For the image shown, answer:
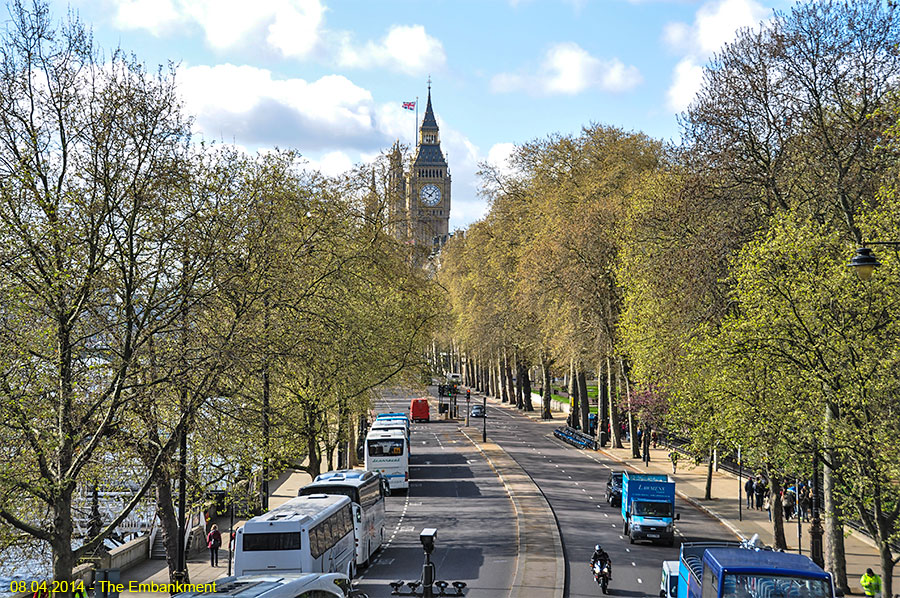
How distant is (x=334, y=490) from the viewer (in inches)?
1264

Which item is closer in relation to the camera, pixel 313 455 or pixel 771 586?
pixel 771 586

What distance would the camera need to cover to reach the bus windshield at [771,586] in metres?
17.6

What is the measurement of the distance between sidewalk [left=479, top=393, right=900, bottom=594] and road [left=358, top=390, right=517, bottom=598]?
873 centimetres

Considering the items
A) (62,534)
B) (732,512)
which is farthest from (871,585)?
(62,534)

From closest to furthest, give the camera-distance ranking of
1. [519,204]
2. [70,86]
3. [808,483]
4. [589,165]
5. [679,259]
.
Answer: [70,86] → [679,259] → [808,483] → [589,165] → [519,204]

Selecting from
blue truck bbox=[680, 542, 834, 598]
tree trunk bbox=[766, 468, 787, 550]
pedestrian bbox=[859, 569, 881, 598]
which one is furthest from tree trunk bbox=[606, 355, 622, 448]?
blue truck bbox=[680, 542, 834, 598]

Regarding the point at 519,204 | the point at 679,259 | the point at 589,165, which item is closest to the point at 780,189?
the point at 679,259

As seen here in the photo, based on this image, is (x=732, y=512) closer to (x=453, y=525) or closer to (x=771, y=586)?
(x=453, y=525)

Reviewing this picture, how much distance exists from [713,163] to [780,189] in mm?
2473

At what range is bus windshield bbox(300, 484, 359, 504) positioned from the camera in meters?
31.6

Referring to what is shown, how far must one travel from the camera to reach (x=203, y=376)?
21.9 meters

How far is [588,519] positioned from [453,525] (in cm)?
595

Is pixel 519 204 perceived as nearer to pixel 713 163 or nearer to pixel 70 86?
pixel 713 163

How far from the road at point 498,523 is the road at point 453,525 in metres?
0.03
